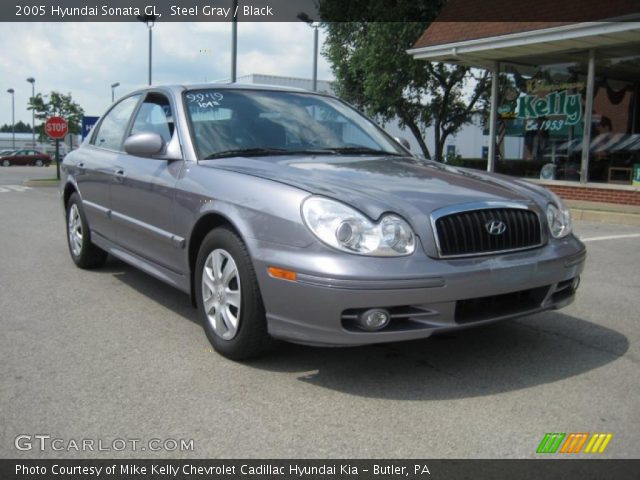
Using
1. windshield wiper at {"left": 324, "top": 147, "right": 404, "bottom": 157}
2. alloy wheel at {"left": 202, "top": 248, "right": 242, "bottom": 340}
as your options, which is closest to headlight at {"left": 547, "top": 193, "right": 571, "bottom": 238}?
windshield wiper at {"left": 324, "top": 147, "right": 404, "bottom": 157}

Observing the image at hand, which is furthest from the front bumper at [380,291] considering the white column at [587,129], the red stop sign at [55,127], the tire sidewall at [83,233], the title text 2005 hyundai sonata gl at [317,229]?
the red stop sign at [55,127]

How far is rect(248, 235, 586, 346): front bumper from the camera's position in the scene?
2.96 meters

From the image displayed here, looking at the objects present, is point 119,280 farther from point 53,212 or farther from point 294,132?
point 53,212

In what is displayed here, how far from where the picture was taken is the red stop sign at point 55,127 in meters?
21.5

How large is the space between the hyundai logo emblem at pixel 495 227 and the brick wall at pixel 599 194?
381 inches

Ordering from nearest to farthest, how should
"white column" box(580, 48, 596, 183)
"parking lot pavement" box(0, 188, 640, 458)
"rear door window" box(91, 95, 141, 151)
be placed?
1. "parking lot pavement" box(0, 188, 640, 458)
2. "rear door window" box(91, 95, 141, 151)
3. "white column" box(580, 48, 596, 183)

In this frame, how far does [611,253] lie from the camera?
7.49 m

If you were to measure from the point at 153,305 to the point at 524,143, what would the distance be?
11.6 metres

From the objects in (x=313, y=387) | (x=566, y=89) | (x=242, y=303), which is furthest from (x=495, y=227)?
(x=566, y=89)

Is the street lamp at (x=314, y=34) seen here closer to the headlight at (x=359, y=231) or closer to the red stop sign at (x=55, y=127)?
the red stop sign at (x=55, y=127)

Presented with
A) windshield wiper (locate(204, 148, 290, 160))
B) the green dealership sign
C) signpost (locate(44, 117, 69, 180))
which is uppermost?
the green dealership sign

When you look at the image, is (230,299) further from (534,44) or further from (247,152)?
(534,44)

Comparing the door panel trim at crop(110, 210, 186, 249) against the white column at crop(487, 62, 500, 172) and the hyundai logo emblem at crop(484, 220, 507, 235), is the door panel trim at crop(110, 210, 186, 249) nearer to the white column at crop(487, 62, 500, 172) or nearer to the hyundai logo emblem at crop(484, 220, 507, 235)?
the hyundai logo emblem at crop(484, 220, 507, 235)

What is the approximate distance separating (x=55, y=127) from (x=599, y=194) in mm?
17507
